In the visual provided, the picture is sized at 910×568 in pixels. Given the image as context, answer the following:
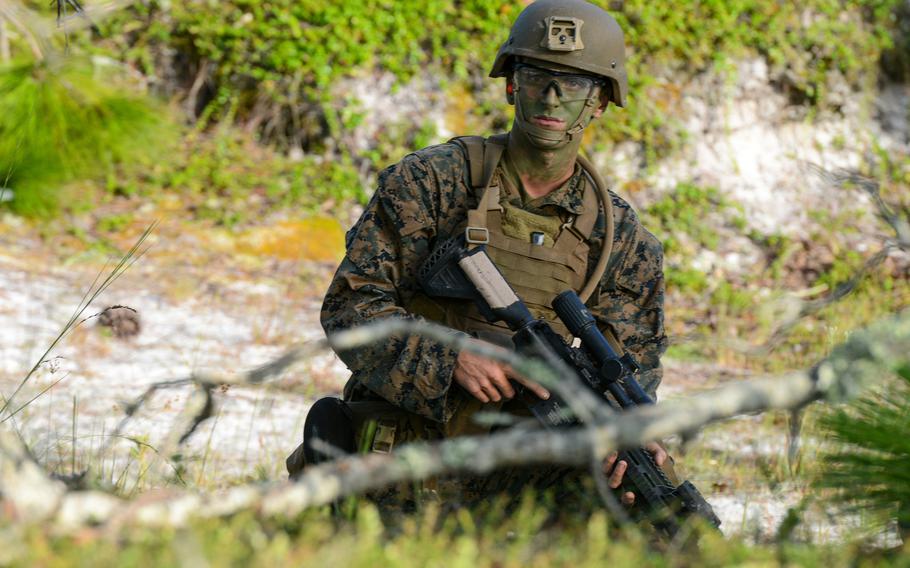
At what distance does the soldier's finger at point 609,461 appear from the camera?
9.07 feet

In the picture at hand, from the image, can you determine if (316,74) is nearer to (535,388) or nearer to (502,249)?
(502,249)

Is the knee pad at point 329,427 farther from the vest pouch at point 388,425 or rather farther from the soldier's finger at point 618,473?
the soldier's finger at point 618,473

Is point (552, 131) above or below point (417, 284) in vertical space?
above

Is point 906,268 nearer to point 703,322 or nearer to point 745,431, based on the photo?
point 703,322

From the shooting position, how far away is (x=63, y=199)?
6.77m

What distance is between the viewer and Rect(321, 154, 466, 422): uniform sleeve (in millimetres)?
2869

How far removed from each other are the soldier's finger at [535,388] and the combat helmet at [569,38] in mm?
971

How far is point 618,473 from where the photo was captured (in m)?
2.75

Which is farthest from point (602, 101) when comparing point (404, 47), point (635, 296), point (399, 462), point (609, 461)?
point (404, 47)

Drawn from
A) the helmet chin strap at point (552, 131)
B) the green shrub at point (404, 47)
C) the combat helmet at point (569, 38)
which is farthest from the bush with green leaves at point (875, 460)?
the green shrub at point (404, 47)

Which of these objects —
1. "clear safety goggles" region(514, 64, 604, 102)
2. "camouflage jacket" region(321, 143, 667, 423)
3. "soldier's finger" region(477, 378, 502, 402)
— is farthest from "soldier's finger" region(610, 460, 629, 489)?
"clear safety goggles" region(514, 64, 604, 102)

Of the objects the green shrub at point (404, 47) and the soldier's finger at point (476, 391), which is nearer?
the soldier's finger at point (476, 391)

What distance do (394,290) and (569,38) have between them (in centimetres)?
90

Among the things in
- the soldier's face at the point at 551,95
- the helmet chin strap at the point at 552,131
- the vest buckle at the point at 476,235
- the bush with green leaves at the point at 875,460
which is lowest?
the vest buckle at the point at 476,235
